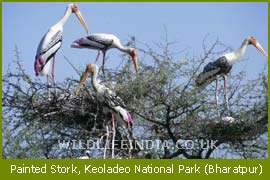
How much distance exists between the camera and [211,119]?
12.8 metres

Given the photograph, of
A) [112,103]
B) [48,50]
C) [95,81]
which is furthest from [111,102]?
[48,50]

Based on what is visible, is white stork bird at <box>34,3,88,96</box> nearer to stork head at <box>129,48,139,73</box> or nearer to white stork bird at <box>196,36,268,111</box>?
stork head at <box>129,48,139,73</box>

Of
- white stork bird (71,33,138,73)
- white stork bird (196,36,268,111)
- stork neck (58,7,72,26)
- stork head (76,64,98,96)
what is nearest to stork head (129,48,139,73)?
white stork bird (71,33,138,73)

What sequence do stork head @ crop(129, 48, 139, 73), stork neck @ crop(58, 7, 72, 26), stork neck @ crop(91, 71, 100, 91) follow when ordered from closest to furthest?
stork neck @ crop(91, 71, 100, 91), stork head @ crop(129, 48, 139, 73), stork neck @ crop(58, 7, 72, 26)

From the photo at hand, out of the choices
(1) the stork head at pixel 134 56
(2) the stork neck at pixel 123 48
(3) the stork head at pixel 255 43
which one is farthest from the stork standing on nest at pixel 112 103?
(3) the stork head at pixel 255 43

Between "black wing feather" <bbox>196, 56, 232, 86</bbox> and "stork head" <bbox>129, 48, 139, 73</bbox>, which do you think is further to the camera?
"black wing feather" <bbox>196, 56, 232, 86</bbox>

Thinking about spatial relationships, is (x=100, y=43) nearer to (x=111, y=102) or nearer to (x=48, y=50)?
(x=48, y=50)

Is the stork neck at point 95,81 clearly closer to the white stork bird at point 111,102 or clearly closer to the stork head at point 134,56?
the white stork bird at point 111,102

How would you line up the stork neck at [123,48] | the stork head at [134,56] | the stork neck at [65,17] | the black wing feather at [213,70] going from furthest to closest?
the stork neck at [65,17] → the stork neck at [123,48] → the black wing feather at [213,70] → the stork head at [134,56]

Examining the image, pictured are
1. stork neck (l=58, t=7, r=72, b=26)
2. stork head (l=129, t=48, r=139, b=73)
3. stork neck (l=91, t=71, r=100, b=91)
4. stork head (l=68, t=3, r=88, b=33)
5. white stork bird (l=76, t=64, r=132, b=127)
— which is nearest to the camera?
white stork bird (l=76, t=64, r=132, b=127)

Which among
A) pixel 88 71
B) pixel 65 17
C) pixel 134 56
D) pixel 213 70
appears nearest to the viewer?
pixel 88 71

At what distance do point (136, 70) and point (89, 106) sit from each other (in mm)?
913

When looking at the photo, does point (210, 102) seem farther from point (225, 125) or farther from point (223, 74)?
point (223, 74)

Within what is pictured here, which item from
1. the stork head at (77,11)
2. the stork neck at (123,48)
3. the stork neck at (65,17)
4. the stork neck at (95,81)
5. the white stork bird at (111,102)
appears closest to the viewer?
the white stork bird at (111,102)
